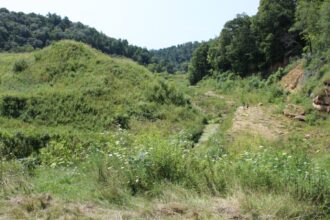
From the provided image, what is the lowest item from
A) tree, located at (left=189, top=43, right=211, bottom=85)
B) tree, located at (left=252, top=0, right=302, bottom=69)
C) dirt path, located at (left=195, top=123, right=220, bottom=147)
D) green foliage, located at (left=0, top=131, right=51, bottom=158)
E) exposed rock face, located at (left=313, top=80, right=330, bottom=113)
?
dirt path, located at (left=195, top=123, right=220, bottom=147)

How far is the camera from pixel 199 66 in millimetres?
49625

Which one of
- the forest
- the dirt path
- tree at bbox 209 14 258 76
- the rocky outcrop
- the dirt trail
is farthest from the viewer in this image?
tree at bbox 209 14 258 76

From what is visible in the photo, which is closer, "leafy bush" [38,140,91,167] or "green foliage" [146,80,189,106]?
"leafy bush" [38,140,91,167]

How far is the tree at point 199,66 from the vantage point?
1946 inches

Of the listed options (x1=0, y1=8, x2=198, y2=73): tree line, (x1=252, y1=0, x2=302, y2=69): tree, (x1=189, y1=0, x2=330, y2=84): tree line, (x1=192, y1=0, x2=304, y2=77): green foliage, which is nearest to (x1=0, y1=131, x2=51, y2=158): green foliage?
(x1=189, y1=0, x2=330, y2=84): tree line

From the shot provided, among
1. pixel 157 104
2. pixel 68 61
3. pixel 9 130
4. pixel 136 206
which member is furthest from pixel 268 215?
pixel 68 61

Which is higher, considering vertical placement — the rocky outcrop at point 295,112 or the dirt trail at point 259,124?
the rocky outcrop at point 295,112

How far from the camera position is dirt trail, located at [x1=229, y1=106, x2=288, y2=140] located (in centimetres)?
1720

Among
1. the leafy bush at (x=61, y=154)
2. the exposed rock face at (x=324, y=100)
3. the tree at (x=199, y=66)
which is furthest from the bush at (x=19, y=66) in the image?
the tree at (x=199, y=66)

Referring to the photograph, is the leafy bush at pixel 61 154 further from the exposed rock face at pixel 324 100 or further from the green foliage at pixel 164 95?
the exposed rock face at pixel 324 100

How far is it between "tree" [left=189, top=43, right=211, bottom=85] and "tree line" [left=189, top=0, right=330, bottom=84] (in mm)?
6606

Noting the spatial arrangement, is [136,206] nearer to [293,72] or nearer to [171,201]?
[171,201]

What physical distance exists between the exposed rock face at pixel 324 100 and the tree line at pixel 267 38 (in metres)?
5.40

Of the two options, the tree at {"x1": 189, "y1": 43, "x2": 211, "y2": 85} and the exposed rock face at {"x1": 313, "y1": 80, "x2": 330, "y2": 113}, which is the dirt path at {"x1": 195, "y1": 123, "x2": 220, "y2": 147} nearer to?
the exposed rock face at {"x1": 313, "y1": 80, "x2": 330, "y2": 113}
